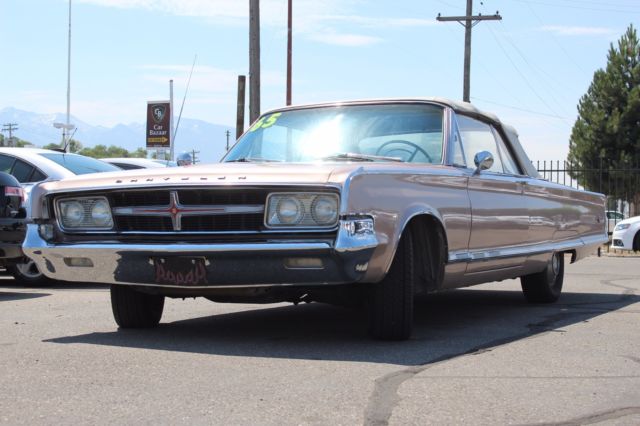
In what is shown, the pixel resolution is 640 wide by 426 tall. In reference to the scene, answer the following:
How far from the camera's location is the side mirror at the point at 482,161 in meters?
7.00

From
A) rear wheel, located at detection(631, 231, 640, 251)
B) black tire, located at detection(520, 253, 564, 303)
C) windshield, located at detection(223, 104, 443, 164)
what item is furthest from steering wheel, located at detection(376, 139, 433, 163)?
rear wheel, located at detection(631, 231, 640, 251)

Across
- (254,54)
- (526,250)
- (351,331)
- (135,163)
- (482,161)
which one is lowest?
(351,331)

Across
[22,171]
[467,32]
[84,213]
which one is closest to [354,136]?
[84,213]

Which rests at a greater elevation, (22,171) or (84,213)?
(22,171)

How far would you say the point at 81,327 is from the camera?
6.82 metres

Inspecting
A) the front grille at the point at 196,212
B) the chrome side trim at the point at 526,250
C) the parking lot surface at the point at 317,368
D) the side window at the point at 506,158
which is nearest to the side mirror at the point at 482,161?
the chrome side trim at the point at 526,250

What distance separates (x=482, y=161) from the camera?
700cm

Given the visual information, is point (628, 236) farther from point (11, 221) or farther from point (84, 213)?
point (84, 213)

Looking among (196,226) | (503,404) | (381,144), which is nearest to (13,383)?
(196,226)

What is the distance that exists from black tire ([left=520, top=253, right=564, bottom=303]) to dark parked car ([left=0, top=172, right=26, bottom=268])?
485 centimetres

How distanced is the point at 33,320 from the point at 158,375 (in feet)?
9.32

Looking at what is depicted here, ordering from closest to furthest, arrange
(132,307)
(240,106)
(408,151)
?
(132,307) → (408,151) → (240,106)

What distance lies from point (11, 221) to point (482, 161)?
4992mm

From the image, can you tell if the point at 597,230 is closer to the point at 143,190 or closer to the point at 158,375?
the point at 143,190
